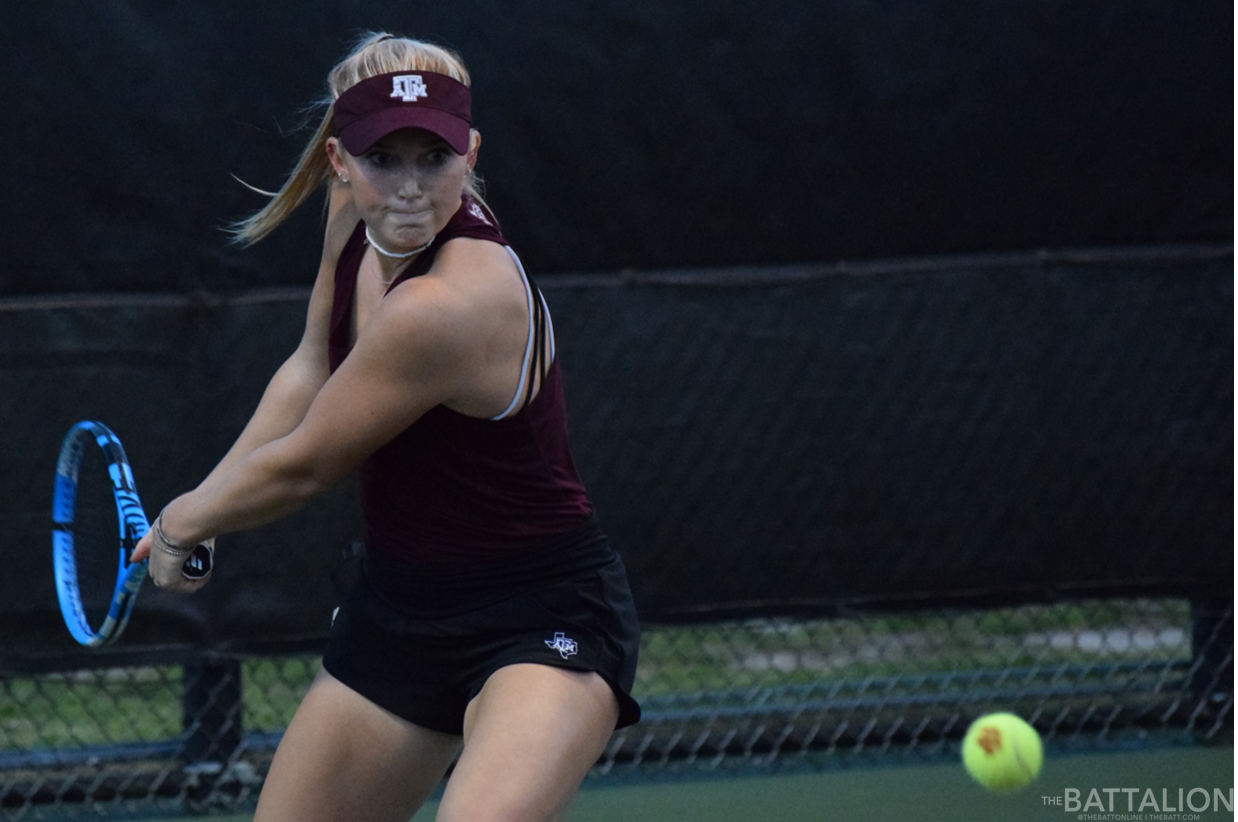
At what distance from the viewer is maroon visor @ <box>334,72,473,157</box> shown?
2.00 metres

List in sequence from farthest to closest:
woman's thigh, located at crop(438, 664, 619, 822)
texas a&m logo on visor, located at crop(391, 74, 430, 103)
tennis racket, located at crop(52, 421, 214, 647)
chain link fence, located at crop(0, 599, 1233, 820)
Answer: chain link fence, located at crop(0, 599, 1233, 820), tennis racket, located at crop(52, 421, 214, 647), texas a&m logo on visor, located at crop(391, 74, 430, 103), woman's thigh, located at crop(438, 664, 619, 822)

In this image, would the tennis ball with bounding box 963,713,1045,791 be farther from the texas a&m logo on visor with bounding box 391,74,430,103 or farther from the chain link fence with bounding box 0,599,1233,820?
the texas a&m logo on visor with bounding box 391,74,430,103

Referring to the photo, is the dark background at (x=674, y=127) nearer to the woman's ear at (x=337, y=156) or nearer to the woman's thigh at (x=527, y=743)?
the woman's ear at (x=337, y=156)

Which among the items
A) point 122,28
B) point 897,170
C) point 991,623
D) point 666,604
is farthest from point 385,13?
point 991,623

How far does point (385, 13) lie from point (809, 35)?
3.13 ft

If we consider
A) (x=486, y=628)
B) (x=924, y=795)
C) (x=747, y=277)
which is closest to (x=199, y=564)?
(x=486, y=628)

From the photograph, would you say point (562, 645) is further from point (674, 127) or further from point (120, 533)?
point (674, 127)

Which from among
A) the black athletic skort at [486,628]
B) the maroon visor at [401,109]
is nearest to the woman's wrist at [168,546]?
the black athletic skort at [486,628]

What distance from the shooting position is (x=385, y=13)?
3189 mm

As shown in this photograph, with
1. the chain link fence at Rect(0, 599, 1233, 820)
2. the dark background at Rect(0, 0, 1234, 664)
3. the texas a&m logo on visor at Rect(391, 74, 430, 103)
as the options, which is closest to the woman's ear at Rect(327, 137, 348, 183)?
the texas a&m logo on visor at Rect(391, 74, 430, 103)

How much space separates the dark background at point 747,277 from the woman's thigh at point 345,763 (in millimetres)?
1100

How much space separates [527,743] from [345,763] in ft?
1.24

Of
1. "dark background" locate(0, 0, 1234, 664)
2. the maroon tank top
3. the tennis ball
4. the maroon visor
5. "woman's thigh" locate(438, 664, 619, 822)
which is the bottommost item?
"woman's thigh" locate(438, 664, 619, 822)

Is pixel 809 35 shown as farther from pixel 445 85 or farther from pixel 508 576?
pixel 508 576
